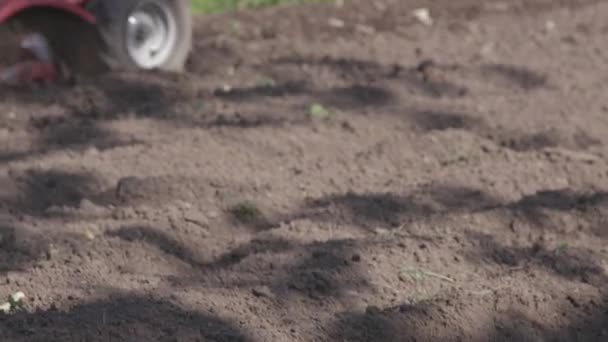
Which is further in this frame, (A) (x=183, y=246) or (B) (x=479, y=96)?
(B) (x=479, y=96)

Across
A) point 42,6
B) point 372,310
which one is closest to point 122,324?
point 372,310

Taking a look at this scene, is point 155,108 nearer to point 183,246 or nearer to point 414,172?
point 414,172

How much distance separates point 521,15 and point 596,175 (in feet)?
12.9

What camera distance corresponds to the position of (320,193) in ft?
21.4

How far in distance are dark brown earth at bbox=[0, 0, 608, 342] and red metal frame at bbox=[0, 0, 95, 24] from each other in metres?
0.40

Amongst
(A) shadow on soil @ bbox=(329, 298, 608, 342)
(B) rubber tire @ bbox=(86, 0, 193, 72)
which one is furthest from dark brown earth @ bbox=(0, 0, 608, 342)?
(B) rubber tire @ bbox=(86, 0, 193, 72)

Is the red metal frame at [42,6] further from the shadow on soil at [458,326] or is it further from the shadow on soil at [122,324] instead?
the shadow on soil at [458,326]

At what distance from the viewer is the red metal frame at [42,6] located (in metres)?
7.75

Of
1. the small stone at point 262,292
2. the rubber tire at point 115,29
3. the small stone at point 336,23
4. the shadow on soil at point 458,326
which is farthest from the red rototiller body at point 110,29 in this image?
the shadow on soil at point 458,326

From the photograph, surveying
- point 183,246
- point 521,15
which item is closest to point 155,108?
point 183,246

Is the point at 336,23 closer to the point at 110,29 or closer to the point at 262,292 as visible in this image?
the point at 110,29

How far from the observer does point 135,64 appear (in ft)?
28.1

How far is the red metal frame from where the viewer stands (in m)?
7.75

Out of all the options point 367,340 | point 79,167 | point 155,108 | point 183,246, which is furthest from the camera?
point 155,108
